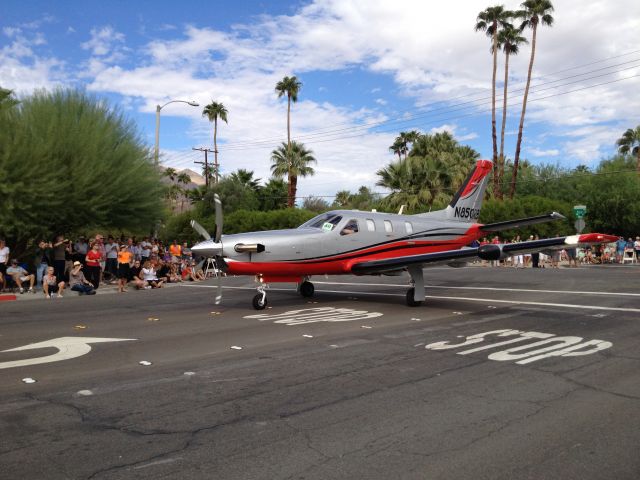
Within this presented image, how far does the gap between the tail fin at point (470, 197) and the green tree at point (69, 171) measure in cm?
1385

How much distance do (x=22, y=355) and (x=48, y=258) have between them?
42.9 ft

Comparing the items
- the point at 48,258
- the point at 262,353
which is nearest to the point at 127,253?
the point at 48,258

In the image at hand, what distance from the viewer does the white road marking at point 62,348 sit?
23.5 ft

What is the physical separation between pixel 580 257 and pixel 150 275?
28.4m

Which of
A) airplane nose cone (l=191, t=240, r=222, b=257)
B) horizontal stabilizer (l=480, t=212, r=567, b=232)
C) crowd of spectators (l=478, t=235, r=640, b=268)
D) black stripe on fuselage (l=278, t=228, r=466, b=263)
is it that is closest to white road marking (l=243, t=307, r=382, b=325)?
black stripe on fuselage (l=278, t=228, r=466, b=263)

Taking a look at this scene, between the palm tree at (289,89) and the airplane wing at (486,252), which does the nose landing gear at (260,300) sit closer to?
the airplane wing at (486,252)

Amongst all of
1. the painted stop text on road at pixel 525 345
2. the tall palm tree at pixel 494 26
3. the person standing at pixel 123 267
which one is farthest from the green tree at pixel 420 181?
the painted stop text on road at pixel 525 345

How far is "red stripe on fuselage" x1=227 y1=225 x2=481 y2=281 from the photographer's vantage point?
12.3 meters

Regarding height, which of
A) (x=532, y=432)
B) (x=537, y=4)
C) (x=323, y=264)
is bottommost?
(x=532, y=432)

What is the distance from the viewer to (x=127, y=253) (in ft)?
Answer: 61.2

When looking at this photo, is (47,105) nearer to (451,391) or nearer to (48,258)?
(48,258)

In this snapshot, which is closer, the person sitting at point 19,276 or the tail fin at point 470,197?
the person sitting at point 19,276

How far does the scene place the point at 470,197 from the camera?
1864 centimetres

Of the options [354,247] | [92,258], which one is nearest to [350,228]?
[354,247]
